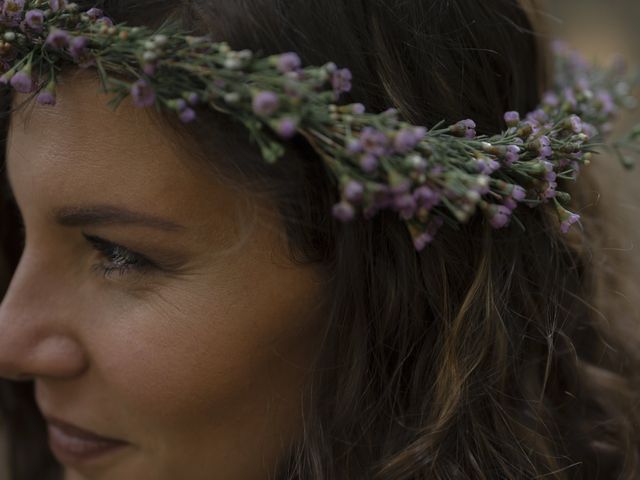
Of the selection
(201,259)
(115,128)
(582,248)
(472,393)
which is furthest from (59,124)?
(582,248)

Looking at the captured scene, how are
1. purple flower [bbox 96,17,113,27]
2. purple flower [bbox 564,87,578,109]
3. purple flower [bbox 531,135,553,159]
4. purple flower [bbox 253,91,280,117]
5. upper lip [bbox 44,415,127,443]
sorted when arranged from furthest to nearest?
purple flower [bbox 564,87,578,109] < upper lip [bbox 44,415,127,443] < purple flower [bbox 531,135,553,159] < purple flower [bbox 96,17,113,27] < purple flower [bbox 253,91,280,117]

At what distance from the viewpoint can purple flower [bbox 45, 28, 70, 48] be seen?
1214 millimetres

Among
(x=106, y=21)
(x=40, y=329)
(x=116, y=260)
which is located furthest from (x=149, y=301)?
(x=106, y=21)

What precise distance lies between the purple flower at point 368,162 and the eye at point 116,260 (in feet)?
1.75

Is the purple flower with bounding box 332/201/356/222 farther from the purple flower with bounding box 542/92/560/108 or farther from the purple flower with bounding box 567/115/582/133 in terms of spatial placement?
the purple flower with bounding box 542/92/560/108

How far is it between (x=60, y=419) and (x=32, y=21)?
794 mm

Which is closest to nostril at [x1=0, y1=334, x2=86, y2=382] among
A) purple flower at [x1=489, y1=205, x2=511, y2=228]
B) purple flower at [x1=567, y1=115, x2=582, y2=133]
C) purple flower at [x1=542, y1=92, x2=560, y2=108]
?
purple flower at [x1=489, y1=205, x2=511, y2=228]

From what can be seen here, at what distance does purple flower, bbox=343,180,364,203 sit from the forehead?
323 mm

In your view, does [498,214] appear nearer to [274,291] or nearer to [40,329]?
[274,291]

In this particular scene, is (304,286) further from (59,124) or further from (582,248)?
(582,248)

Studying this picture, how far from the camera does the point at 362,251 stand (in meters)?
1.39

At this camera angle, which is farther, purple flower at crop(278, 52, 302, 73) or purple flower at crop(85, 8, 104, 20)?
purple flower at crop(85, 8, 104, 20)

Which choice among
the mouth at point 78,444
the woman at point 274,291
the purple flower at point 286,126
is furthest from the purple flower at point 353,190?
the mouth at point 78,444

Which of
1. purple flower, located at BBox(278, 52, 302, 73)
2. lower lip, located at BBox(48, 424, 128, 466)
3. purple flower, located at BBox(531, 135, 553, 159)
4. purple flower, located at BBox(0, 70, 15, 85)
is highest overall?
purple flower, located at BBox(278, 52, 302, 73)
